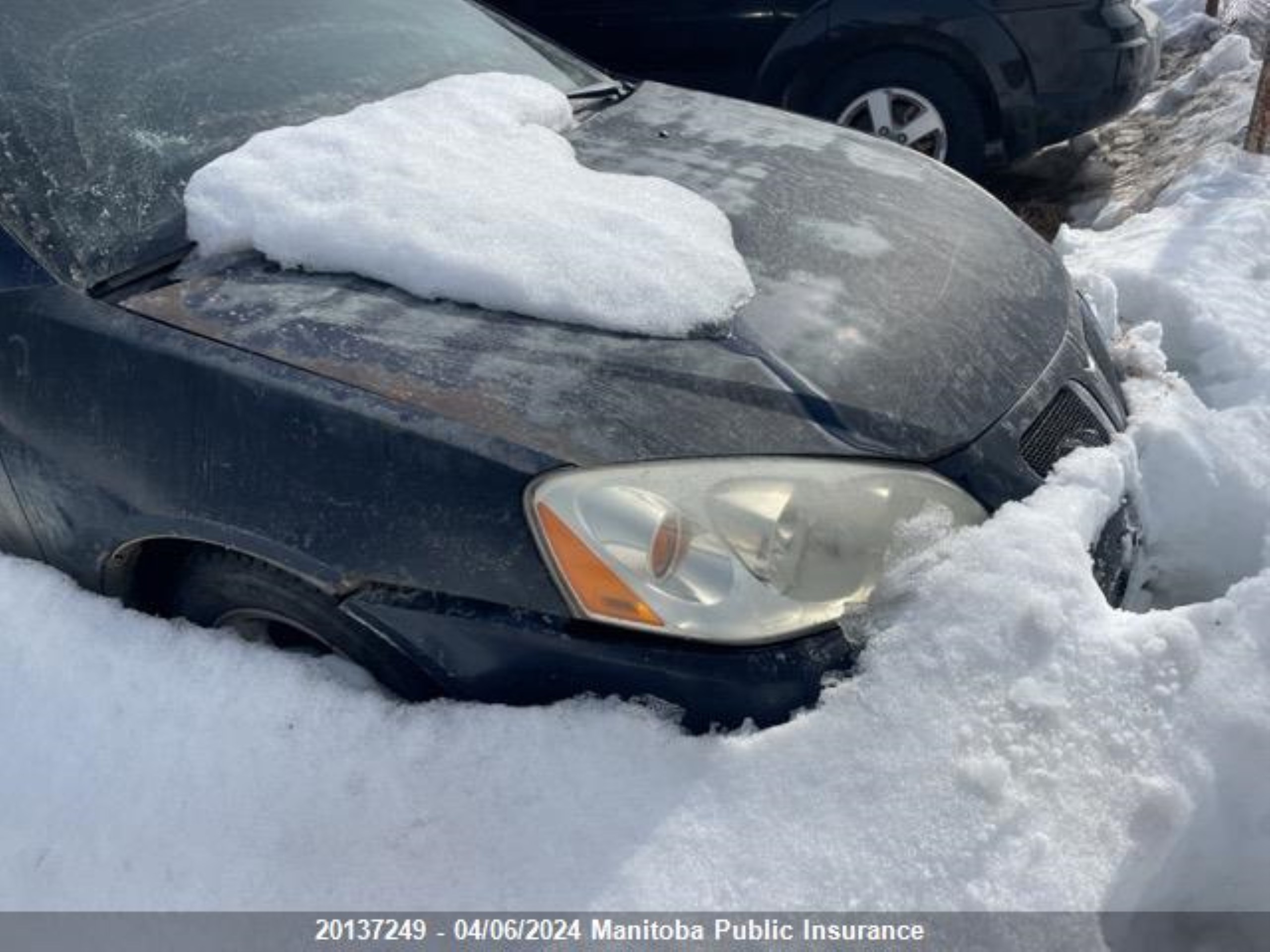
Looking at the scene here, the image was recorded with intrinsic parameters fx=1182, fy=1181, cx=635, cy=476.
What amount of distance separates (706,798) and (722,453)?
50cm

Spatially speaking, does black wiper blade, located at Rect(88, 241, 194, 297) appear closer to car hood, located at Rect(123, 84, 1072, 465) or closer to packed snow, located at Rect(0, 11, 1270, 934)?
car hood, located at Rect(123, 84, 1072, 465)

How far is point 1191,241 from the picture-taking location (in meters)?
3.79

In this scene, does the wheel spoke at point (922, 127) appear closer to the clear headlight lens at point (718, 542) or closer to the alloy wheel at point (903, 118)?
the alloy wheel at point (903, 118)

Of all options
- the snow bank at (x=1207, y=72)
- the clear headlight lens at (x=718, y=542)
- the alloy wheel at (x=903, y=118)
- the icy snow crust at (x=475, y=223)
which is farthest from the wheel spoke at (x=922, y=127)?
the clear headlight lens at (x=718, y=542)

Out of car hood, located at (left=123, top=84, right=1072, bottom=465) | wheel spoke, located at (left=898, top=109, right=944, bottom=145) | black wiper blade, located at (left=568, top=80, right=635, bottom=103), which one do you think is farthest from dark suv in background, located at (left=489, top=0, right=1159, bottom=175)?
car hood, located at (left=123, top=84, right=1072, bottom=465)

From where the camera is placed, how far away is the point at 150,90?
7.99 ft

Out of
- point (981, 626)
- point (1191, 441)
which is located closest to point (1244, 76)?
point (1191, 441)

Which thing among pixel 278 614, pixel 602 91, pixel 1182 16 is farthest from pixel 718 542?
pixel 1182 16

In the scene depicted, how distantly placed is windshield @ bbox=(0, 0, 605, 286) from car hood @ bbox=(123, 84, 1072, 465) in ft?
0.74

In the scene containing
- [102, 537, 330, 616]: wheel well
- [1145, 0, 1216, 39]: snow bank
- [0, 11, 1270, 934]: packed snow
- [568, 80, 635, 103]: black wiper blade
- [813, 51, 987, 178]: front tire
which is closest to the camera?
[0, 11, 1270, 934]: packed snow

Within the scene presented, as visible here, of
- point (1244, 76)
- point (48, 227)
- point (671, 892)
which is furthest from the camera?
point (1244, 76)

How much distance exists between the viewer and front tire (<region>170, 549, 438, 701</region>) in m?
1.86

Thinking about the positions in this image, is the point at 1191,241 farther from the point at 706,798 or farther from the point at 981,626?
the point at 706,798

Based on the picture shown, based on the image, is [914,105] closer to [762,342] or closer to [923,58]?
[923,58]
